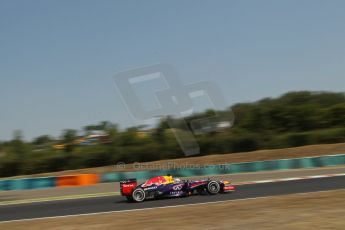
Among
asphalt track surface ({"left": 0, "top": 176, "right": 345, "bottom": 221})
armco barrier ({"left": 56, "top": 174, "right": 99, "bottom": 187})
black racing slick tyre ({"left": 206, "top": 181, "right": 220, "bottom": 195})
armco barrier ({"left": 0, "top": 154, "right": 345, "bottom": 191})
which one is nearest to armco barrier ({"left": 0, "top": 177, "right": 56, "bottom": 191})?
armco barrier ({"left": 0, "top": 154, "right": 345, "bottom": 191})

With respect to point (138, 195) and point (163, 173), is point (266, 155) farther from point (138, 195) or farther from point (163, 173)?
point (138, 195)

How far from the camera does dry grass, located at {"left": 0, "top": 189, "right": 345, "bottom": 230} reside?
8.68m

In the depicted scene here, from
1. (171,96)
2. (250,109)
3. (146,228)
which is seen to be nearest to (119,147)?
(250,109)

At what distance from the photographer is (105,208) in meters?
13.7

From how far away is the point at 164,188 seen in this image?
→ 50.3ft

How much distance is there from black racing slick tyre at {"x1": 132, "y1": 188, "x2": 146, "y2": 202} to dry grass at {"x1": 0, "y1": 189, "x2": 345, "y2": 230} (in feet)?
9.58

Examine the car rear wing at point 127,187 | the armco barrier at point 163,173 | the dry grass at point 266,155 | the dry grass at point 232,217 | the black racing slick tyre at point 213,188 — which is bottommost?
the dry grass at point 232,217

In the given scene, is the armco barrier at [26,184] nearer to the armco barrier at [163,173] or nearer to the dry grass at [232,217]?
the armco barrier at [163,173]

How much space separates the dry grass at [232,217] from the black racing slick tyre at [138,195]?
2919 mm

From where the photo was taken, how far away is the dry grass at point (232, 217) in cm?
868

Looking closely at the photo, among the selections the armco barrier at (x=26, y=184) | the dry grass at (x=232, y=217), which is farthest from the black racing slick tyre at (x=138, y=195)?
the armco barrier at (x=26, y=184)

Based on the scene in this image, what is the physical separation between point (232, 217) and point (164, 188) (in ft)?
18.9

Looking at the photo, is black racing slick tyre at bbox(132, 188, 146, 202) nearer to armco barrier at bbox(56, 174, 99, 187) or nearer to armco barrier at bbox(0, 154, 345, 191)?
armco barrier at bbox(0, 154, 345, 191)

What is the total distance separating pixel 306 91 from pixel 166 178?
43737 mm
